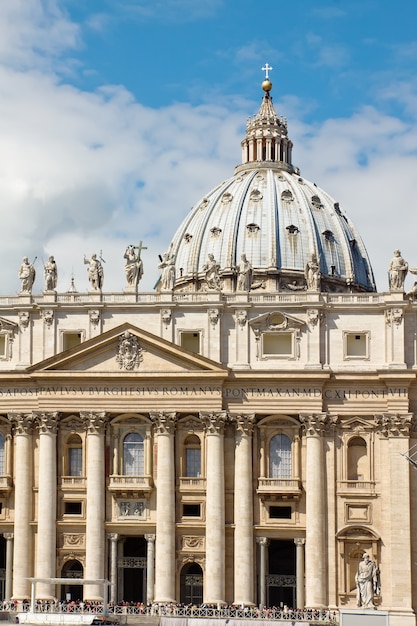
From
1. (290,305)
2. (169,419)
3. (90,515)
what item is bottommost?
(90,515)

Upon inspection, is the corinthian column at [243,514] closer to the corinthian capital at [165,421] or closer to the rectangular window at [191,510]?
the rectangular window at [191,510]

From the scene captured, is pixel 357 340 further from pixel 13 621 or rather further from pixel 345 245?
pixel 345 245

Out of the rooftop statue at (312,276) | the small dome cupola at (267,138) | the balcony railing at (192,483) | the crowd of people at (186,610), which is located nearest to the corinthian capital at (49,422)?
the balcony railing at (192,483)

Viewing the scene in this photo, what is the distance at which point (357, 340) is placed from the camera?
286ft

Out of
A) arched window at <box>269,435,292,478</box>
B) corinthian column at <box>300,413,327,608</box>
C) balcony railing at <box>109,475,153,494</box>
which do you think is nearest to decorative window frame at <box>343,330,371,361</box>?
corinthian column at <box>300,413,327,608</box>

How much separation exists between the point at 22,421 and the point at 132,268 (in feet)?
37.8

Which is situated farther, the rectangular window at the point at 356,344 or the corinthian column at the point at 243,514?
the rectangular window at the point at 356,344

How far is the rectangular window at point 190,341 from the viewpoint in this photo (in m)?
88.0

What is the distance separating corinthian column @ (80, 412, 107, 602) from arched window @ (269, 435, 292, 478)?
10.2 meters

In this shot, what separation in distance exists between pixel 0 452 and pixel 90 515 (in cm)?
750

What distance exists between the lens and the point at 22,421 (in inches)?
3465

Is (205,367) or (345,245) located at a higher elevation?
(345,245)

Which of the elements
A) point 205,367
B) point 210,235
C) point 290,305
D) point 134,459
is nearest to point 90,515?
point 134,459

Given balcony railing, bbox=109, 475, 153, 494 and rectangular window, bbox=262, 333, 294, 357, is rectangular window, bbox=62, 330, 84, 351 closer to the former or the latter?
balcony railing, bbox=109, 475, 153, 494
